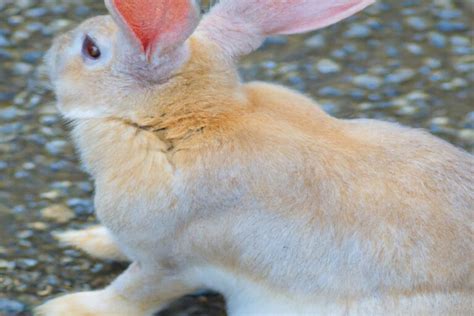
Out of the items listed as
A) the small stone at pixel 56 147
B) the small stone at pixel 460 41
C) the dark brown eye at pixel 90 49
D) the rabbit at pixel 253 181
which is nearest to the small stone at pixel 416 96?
the small stone at pixel 460 41

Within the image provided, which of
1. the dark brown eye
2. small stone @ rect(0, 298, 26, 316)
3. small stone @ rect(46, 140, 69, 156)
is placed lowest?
small stone @ rect(0, 298, 26, 316)

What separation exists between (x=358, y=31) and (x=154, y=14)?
88.2 inches

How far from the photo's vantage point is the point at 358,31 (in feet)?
16.4

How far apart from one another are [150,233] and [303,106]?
25.1 inches

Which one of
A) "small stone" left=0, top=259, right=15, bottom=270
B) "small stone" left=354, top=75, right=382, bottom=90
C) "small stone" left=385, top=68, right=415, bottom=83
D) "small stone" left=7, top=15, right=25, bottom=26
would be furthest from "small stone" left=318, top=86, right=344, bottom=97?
"small stone" left=0, top=259, right=15, bottom=270

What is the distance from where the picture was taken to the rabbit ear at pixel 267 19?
3195 millimetres

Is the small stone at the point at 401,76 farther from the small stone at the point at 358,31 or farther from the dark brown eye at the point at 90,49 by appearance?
the dark brown eye at the point at 90,49

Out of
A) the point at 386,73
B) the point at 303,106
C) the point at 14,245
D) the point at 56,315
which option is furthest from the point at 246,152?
the point at 386,73

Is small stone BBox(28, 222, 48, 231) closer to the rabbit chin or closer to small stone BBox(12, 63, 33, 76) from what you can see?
the rabbit chin

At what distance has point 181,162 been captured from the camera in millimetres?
3033

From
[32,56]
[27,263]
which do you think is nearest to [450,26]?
[32,56]

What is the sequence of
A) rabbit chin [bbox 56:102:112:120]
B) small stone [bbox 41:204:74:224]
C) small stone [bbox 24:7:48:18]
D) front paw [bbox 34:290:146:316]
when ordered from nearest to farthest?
rabbit chin [bbox 56:102:112:120] < front paw [bbox 34:290:146:316] < small stone [bbox 41:204:74:224] < small stone [bbox 24:7:48:18]

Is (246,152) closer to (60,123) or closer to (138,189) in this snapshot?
(138,189)

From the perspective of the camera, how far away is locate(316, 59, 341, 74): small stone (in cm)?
472
